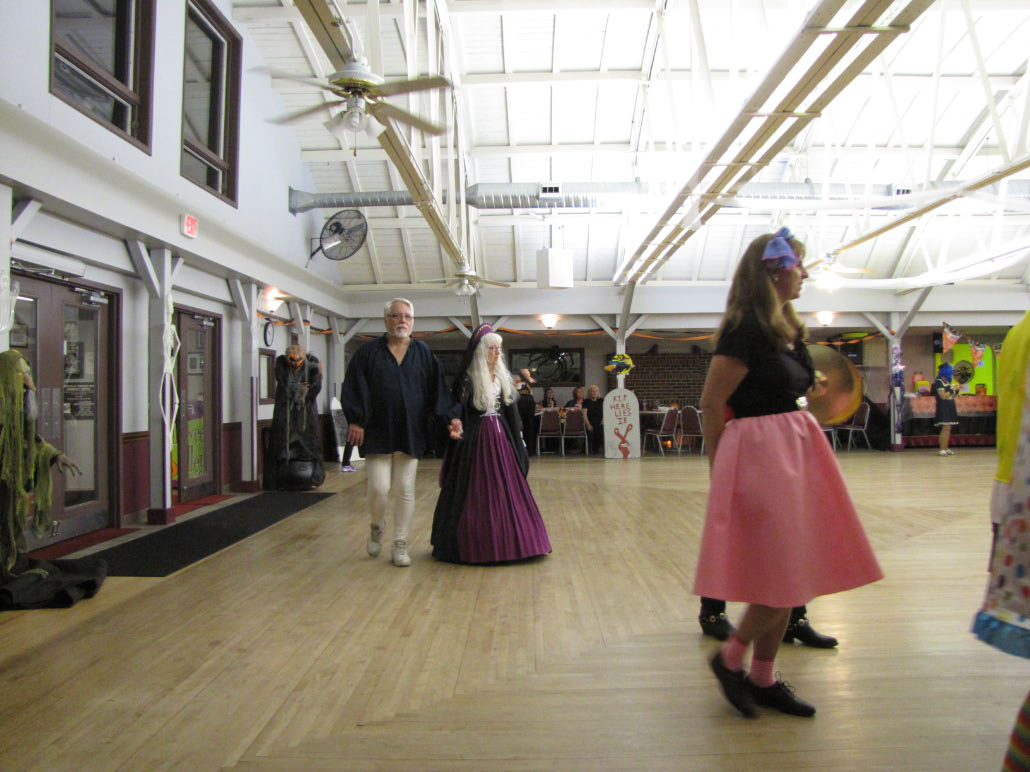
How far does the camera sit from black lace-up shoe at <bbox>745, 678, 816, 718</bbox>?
2104 millimetres

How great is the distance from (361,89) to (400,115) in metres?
0.35

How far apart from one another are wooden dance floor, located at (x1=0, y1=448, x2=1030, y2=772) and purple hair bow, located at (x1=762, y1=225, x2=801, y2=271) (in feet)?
4.29

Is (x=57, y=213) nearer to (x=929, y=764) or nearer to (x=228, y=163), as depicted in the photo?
(x=228, y=163)

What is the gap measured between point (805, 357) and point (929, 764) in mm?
1108

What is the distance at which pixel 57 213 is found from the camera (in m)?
4.96

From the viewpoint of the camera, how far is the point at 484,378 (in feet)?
14.5

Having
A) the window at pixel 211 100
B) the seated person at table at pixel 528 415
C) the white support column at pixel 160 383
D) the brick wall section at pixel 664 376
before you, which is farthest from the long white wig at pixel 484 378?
the brick wall section at pixel 664 376

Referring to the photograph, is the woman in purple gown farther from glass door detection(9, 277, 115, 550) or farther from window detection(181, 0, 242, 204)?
window detection(181, 0, 242, 204)

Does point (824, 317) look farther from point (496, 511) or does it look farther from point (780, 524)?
point (780, 524)

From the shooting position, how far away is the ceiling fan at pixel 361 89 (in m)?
4.07

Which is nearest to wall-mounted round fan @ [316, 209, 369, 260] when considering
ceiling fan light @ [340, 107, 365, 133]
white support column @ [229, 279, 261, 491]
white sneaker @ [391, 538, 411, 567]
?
white support column @ [229, 279, 261, 491]

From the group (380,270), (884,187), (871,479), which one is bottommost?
(871,479)

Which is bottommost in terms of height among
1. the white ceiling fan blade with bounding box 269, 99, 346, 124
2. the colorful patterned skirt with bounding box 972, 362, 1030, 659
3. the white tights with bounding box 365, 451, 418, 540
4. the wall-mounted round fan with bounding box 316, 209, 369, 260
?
the white tights with bounding box 365, 451, 418, 540

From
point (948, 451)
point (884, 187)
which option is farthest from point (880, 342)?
point (884, 187)
